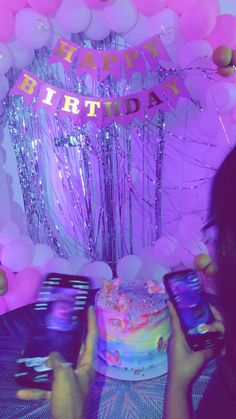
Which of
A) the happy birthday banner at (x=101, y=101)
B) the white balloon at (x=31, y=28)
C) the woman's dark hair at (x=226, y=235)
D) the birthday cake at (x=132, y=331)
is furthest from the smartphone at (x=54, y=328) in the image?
the white balloon at (x=31, y=28)

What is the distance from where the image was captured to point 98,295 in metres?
1.31

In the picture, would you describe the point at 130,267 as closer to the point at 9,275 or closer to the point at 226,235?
the point at 9,275

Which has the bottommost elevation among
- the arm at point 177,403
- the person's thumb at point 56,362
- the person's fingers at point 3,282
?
the person's fingers at point 3,282

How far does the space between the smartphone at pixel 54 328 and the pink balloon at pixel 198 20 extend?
91 cm

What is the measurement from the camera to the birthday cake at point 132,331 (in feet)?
3.96

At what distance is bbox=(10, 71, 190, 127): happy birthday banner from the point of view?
162 cm

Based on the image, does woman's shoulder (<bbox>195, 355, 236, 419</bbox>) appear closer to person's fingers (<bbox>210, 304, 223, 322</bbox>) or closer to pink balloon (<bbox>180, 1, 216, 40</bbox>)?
person's fingers (<bbox>210, 304, 223, 322</bbox>)

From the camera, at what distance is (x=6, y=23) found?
4.87 feet

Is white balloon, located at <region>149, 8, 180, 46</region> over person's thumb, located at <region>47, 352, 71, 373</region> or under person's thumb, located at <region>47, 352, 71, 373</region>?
over

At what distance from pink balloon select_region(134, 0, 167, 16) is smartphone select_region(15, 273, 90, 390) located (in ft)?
3.06

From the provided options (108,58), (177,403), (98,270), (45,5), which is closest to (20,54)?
(45,5)

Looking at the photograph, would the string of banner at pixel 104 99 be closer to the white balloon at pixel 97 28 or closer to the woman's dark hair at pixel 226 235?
the white balloon at pixel 97 28

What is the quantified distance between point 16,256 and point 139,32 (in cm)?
92

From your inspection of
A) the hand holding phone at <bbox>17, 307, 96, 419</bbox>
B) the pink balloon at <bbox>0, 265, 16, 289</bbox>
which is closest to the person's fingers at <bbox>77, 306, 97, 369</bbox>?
the hand holding phone at <bbox>17, 307, 96, 419</bbox>
